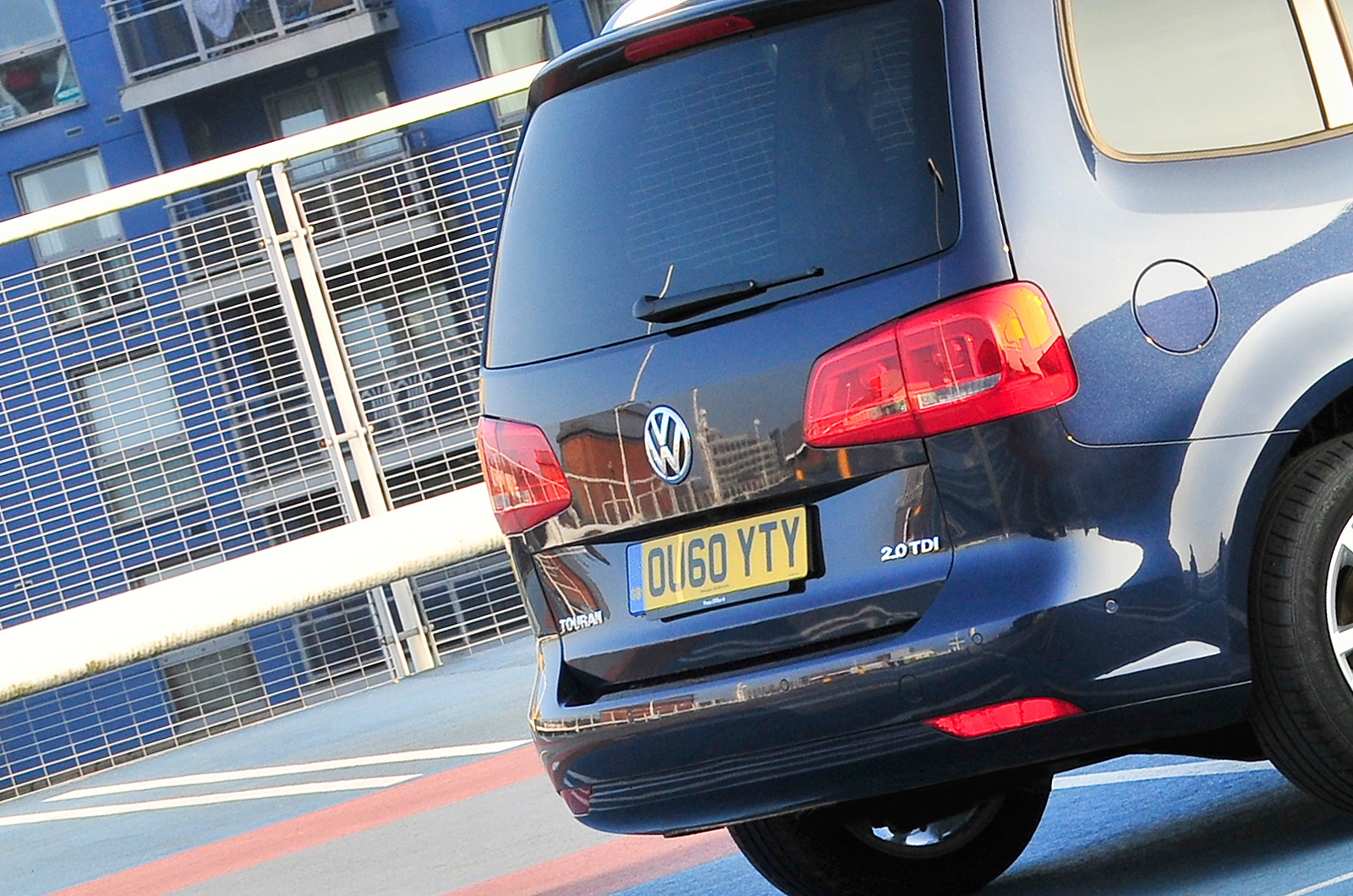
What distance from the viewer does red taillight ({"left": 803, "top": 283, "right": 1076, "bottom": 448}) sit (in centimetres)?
343

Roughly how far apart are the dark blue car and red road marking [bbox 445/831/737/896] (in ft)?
4.68

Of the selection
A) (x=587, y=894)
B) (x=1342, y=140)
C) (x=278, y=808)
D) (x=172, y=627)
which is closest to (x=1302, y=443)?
(x=1342, y=140)

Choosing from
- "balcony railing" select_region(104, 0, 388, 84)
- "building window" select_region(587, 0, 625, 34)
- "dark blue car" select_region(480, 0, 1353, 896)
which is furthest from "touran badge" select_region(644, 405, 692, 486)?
"building window" select_region(587, 0, 625, 34)

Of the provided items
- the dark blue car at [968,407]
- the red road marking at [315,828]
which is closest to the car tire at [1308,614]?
the dark blue car at [968,407]

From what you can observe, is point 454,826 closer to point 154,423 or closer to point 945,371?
point 945,371

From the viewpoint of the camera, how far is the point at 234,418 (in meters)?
9.54

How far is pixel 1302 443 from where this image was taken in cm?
365

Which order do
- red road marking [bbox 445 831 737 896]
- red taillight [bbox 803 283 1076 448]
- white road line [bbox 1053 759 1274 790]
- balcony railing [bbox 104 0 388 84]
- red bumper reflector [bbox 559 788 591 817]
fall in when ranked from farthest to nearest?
balcony railing [bbox 104 0 388 84] → red road marking [bbox 445 831 737 896] → white road line [bbox 1053 759 1274 790] → red bumper reflector [bbox 559 788 591 817] → red taillight [bbox 803 283 1076 448]

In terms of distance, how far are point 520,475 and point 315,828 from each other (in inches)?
139

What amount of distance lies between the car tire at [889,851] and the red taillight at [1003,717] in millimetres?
749

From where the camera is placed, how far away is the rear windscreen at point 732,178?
140 inches

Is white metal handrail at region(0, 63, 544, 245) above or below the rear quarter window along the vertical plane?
above

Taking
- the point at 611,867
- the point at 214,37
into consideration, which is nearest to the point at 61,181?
the point at 214,37

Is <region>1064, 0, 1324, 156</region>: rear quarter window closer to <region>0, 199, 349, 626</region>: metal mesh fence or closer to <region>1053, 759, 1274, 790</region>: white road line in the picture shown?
<region>1053, 759, 1274, 790</region>: white road line
